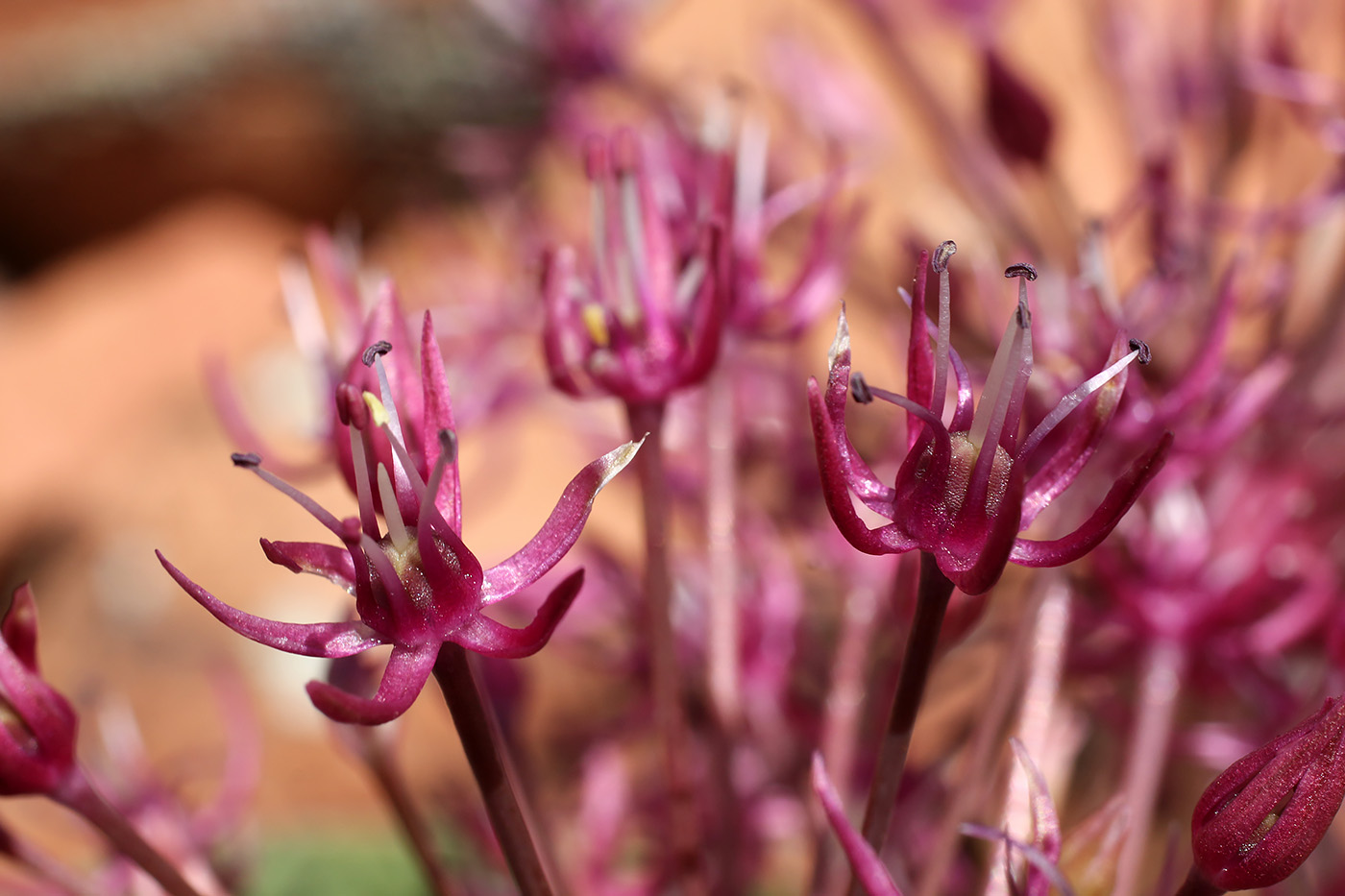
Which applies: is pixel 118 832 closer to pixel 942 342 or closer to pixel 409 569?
pixel 409 569

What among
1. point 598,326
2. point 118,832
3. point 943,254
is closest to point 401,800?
point 118,832

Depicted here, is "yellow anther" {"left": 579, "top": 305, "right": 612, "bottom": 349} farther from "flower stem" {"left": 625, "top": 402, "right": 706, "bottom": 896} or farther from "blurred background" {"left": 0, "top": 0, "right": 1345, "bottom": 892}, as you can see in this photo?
"blurred background" {"left": 0, "top": 0, "right": 1345, "bottom": 892}

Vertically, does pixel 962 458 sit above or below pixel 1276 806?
above

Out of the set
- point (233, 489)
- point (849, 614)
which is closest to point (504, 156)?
point (849, 614)

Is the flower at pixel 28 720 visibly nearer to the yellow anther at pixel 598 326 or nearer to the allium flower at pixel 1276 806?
the yellow anther at pixel 598 326

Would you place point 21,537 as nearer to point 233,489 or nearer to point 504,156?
point 233,489

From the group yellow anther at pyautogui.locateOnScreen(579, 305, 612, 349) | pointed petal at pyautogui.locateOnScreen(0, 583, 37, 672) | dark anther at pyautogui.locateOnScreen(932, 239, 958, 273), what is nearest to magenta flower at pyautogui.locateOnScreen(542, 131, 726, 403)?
yellow anther at pyautogui.locateOnScreen(579, 305, 612, 349)
